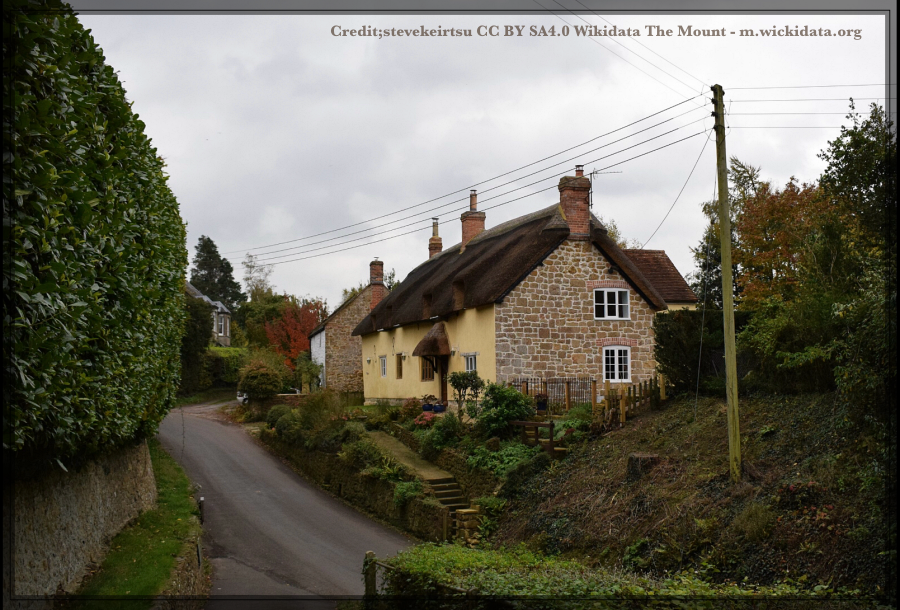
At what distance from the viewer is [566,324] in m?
23.5

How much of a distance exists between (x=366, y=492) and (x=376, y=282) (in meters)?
21.2

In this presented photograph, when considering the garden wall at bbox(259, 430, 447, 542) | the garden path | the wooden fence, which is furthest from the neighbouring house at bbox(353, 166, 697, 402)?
the garden wall at bbox(259, 430, 447, 542)

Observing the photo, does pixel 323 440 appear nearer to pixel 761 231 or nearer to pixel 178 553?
pixel 178 553

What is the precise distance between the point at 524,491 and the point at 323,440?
9.84 metres

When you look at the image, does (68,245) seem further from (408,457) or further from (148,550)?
→ (408,457)

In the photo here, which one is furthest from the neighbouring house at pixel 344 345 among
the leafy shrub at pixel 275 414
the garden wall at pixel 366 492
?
the garden wall at pixel 366 492

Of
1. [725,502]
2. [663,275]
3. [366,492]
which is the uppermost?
[663,275]

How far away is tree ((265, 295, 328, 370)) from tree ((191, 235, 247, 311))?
3133 centimetres

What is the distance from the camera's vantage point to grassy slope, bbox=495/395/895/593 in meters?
9.18

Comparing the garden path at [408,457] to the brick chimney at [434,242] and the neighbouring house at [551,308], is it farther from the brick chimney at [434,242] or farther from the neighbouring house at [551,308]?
the brick chimney at [434,242]

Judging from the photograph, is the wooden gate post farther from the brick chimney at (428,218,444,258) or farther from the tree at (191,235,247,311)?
the tree at (191,235,247,311)

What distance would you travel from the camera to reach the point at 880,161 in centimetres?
899

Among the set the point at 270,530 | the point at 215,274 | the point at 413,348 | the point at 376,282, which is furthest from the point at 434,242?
the point at 215,274

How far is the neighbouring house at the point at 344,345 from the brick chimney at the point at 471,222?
35.4ft
